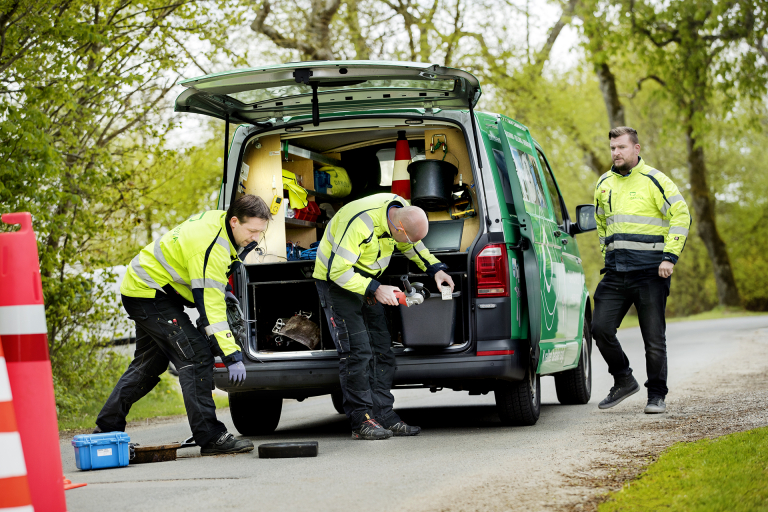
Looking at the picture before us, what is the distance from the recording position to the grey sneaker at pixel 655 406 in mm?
7414

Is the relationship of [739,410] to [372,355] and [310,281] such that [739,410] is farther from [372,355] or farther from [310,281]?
[310,281]

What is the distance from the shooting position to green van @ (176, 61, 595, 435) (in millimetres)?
6520

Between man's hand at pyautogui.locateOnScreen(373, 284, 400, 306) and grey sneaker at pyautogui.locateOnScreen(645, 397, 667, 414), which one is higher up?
man's hand at pyautogui.locateOnScreen(373, 284, 400, 306)

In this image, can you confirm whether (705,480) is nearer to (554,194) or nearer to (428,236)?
(428,236)

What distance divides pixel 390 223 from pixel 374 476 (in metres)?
2.15

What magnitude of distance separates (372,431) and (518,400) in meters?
1.10

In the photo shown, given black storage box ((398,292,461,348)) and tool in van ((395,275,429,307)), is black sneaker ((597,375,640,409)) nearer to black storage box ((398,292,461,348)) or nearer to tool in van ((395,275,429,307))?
black storage box ((398,292,461,348))

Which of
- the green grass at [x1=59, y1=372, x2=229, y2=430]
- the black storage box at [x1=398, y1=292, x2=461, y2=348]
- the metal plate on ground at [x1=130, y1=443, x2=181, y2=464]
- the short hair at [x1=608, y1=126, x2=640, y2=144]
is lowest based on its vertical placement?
the green grass at [x1=59, y1=372, x2=229, y2=430]

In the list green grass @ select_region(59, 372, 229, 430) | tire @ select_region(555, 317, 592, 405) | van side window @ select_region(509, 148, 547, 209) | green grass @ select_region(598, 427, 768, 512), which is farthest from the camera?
green grass @ select_region(59, 372, 229, 430)

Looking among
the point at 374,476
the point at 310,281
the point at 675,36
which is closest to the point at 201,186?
the point at 675,36

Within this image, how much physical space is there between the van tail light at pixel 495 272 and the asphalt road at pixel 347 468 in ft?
3.18

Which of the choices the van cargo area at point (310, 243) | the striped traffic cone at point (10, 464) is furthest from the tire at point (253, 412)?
the striped traffic cone at point (10, 464)

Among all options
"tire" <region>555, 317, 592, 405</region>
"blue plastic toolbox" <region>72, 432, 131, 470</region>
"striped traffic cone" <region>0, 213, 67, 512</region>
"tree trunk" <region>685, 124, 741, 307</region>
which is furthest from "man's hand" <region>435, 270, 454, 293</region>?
"tree trunk" <region>685, 124, 741, 307</region>

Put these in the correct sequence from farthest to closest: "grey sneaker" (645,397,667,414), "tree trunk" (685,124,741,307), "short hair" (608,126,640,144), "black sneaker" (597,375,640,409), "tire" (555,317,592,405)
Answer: "tree trunk" (685,124,741,307) → "tire" (555,317,592,405) → "black sneaker" (597,375,640,409) → "short hair" (608,126,640,144) → "grey sneaker" (645,397,667,414)
